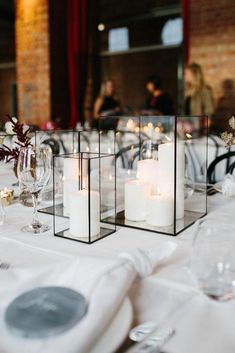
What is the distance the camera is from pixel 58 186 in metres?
1.67

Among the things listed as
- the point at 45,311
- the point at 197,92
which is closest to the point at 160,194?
the point at 45,311

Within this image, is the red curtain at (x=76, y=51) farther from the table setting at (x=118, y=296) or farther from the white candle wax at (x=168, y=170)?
the table setting at (x=118, y=296)

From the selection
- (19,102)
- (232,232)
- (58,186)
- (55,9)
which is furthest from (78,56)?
(232,232)

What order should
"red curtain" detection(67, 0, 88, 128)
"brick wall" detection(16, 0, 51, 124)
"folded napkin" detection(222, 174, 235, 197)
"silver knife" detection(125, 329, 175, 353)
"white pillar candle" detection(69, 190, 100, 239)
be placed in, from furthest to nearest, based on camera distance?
"red curtain" detection(67, 0, 88, 128), "brick wall" detection(16, 0, 51, 124), "folded napkin" detection(222, 174, 235, 197), "white pillar candle" detection(69, 190, 100, 239), "silver knife" detection(125, 329, 175, 353)

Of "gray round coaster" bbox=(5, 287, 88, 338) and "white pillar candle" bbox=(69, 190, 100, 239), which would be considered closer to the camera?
"gray round coaster" bbox=(5, 287, 88, 338)

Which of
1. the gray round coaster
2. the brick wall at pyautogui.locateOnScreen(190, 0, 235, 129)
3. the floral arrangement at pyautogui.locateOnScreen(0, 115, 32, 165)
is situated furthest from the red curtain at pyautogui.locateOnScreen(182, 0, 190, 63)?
the gray round coaster

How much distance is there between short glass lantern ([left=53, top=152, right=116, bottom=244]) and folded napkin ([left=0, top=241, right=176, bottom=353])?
0.21 meters

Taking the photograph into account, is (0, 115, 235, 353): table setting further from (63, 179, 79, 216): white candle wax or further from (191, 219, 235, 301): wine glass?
(63, 179, 79, 216): white candle wax

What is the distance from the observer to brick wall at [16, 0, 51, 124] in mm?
6832

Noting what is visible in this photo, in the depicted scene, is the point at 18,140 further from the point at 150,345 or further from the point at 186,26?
the point at 186,26

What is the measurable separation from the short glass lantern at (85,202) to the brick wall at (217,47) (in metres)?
4.97

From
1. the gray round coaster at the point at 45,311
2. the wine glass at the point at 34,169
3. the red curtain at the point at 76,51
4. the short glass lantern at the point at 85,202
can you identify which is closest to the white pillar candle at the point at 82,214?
the short glass lantern at the point at 85,202

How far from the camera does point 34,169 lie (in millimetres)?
1221

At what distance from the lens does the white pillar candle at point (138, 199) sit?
4.23 ft
